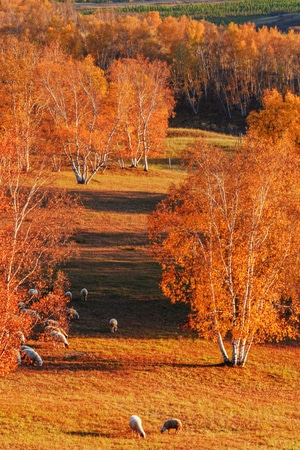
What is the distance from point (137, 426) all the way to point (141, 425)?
520mm

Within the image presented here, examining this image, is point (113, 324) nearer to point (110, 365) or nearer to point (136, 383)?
point (110, 365)

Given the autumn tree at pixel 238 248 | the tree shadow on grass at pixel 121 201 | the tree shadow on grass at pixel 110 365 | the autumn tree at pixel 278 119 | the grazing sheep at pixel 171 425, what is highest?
the autumn tree at pixel 278 119

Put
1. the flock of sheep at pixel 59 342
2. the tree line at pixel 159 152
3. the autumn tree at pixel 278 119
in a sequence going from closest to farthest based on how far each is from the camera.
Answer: the flock of sheep at pixel 59 342
the tree line at pixel 159 152
the autumn tree at pixel 278 119

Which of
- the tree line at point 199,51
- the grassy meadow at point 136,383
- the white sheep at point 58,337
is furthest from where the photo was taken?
the tree line at point 199,51

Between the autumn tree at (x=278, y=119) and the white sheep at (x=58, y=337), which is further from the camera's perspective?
the autumn tree at (x=278, y=119)

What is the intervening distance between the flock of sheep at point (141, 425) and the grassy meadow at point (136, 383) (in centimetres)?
31

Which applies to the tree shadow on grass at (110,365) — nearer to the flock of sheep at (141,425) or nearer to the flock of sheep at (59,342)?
the flock of sheep at (59,342)

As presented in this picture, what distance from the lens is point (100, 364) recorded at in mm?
34219

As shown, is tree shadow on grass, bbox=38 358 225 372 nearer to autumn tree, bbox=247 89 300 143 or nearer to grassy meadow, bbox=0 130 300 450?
grassy meadow, bbox=0 130 300 450

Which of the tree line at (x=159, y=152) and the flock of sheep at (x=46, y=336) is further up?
Answer: the tree line at (x=159, y=152)

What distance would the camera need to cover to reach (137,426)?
81.3 feet

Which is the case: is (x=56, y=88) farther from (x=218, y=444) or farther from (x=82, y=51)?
(x=82, y=51)

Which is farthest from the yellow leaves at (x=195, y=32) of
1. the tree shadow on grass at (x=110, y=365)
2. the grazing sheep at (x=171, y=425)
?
the grazing sheep at (x=171, y=425)

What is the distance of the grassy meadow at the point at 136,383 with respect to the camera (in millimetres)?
24609
